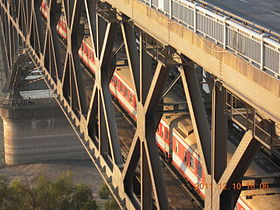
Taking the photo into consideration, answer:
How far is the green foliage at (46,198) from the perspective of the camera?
52.4 meters

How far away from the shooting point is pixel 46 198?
2078 inches

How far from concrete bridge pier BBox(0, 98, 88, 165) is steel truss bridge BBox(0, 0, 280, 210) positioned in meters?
33.2

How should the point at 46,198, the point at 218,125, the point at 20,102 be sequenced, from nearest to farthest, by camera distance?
the point at 218,125
the point at 46,198
the point at 20,102

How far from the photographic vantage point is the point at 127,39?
82.6 ft

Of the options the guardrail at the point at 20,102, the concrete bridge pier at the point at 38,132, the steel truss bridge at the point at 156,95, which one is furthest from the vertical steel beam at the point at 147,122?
the guardrail at the point at 20,102

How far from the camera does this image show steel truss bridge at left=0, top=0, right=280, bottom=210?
51.8ft

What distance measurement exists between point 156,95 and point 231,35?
5915mm

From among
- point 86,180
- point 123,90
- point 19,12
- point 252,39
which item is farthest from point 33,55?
point 252,39

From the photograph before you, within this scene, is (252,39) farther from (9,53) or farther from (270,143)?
(9,53)

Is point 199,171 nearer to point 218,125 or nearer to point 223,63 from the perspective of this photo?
point 218,125

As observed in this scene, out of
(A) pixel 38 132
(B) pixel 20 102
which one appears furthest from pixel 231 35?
(B) pixel 20 102

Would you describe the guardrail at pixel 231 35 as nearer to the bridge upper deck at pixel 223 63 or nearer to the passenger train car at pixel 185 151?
the bridge upper deck at pixel 223 63

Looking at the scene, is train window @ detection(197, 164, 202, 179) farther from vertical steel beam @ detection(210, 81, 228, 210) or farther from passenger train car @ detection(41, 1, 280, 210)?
vertical steel beam @ detection(210, 81, 228, 210)

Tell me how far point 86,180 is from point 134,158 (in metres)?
46.4
